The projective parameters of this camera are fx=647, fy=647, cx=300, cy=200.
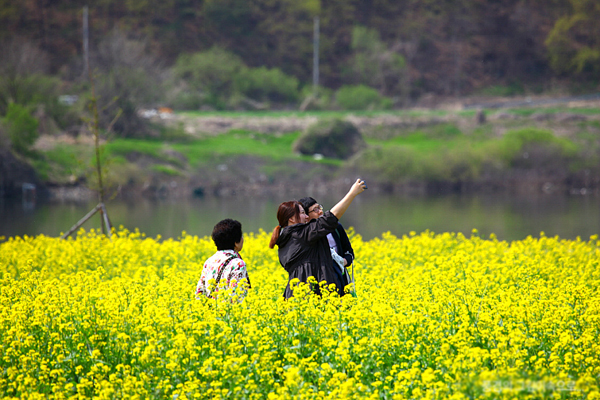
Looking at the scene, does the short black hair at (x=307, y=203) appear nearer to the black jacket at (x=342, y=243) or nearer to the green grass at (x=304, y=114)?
the black jacket at (x=342, y=243)

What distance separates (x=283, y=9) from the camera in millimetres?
74312

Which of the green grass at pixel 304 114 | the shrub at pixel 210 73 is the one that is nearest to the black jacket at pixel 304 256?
the green grass at pixel 304 114

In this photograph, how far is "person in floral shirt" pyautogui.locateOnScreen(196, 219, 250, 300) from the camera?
566cm

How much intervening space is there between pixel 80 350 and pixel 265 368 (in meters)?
1.63

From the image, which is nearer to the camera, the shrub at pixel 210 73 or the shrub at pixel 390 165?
the shrub at pixel 390 165

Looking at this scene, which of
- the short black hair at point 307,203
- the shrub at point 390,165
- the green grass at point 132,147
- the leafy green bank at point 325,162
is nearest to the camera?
the short black hair at point 307,203

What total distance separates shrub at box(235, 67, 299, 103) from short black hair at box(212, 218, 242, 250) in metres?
56.1

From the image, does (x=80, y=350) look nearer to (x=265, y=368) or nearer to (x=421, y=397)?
(x=265, y=368)

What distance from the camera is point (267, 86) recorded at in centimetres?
6234

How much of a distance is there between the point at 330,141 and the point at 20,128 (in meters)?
19.3

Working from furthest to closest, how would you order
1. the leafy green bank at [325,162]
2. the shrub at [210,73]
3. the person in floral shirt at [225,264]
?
the shrub at [210,73] → the leafy green bank at [325,162] → the person in floral shirt at [225,264]

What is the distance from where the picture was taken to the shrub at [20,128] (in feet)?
111

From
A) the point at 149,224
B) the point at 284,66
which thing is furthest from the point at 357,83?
the point at 149,224

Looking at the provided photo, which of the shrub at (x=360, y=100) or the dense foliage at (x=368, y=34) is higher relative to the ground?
the dense foliage at (x=368, y=34)
